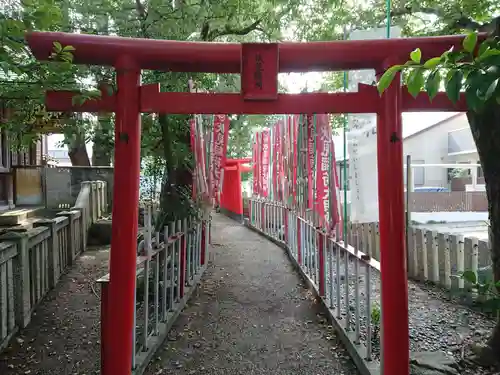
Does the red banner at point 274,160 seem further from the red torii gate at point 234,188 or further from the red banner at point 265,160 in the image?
the red torii gate at point 234,188

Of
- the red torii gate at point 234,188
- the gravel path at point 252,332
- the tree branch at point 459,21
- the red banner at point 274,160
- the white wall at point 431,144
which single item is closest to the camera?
the tree branch at point 459,21

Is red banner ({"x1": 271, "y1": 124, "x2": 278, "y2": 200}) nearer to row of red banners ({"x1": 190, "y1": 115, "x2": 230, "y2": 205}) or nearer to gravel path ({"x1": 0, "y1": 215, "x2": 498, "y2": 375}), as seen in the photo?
row of red banners ({"x1": 190, "y1": 115, "x2": 230, "y2": 205})

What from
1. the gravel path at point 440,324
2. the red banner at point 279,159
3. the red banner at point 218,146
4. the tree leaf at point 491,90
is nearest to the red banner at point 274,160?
the red banner at point 279,159

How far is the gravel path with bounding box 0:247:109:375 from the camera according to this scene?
402 cm

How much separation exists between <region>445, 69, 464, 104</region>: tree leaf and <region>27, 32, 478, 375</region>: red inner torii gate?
2201 mm

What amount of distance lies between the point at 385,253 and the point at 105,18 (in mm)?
4774

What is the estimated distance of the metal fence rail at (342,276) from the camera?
402 centimetres

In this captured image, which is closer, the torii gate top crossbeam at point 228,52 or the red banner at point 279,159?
the torii gate top crossbeam at point 228,52

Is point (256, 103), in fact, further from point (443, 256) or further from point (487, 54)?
point (443, 256)

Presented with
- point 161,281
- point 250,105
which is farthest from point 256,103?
point 161,281

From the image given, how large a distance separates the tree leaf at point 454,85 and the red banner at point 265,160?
11630mm

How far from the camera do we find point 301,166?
8.15 meters

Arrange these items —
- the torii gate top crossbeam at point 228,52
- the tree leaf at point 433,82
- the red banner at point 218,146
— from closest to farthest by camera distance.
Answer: the tree leaf at point 433,82, the torii gate top crossbeam at point 228,52, the red banner at point 218,146

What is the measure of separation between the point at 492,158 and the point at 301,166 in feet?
15.2
